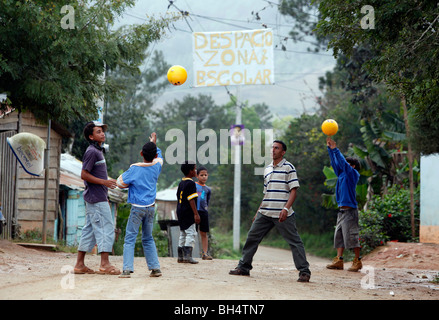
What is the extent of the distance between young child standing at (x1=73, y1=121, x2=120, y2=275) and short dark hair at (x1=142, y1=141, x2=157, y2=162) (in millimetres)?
536

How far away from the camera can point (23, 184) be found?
16.1m

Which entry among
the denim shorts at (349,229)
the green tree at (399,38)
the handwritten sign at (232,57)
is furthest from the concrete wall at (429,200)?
the green tree at (399,38)

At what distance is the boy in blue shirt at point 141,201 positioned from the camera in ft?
24.9

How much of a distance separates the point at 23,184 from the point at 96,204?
362 inches

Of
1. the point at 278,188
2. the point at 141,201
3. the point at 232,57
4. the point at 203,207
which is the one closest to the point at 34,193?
the point at 203,207

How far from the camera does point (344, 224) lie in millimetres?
10297

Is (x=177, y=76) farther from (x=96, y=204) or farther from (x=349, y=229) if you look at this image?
(x=349, y=229)

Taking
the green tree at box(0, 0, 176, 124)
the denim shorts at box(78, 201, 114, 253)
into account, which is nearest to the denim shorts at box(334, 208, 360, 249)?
the denim shorts at box(78, 201, 114, 253)

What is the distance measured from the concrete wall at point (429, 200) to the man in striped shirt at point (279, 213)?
8927 millimetres

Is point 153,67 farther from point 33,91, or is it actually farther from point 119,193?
point 33,91

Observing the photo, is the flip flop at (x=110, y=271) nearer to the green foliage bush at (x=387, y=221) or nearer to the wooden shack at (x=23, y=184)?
the wooden shack at (x=23, y=184)

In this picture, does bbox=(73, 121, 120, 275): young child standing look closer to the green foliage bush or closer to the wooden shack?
the wooden shack

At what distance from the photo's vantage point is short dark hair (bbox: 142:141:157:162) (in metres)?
7.71
